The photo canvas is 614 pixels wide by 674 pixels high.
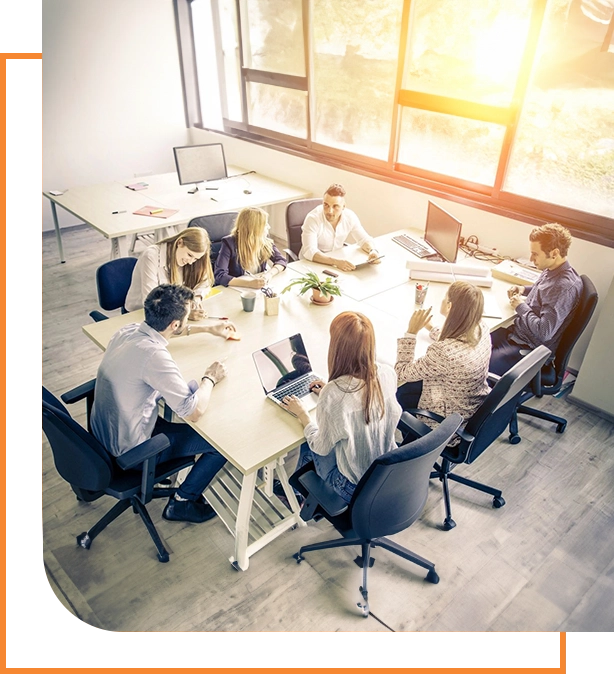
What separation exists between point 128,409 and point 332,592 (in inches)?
48.0

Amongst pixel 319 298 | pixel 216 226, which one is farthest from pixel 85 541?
pixel 216 226

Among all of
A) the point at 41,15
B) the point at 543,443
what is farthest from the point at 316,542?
the point at 41,15

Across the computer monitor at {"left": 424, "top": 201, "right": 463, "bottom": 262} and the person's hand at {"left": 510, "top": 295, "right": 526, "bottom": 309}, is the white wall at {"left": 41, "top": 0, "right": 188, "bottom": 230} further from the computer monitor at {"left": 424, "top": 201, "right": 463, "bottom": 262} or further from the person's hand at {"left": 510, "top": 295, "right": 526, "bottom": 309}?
the person's hand at {"left": 510, "top": 295, "right": 526, "bottom": 309}

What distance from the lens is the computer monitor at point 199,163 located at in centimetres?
502

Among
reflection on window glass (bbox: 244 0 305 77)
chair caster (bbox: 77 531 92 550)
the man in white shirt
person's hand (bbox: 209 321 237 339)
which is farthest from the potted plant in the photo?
reflection on window glass (bbox: 244 0 305 77)

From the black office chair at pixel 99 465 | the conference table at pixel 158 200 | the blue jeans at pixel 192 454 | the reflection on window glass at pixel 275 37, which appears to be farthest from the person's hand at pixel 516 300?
the reflection on window glass at pixel 275 37

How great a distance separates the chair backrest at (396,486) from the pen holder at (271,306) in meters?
1.29

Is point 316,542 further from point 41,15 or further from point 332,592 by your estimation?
point 41,15

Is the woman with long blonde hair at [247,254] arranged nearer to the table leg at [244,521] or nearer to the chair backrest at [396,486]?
the table leg at [244,521]

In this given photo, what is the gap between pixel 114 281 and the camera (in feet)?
10.5

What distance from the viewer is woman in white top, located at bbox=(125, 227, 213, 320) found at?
2926mm

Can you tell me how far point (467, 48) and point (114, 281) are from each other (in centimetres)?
312

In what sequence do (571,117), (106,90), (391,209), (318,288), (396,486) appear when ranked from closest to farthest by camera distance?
(396,486), (318,288), (571,117), (391,209), (106,90)

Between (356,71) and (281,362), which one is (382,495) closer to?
(281,362)
